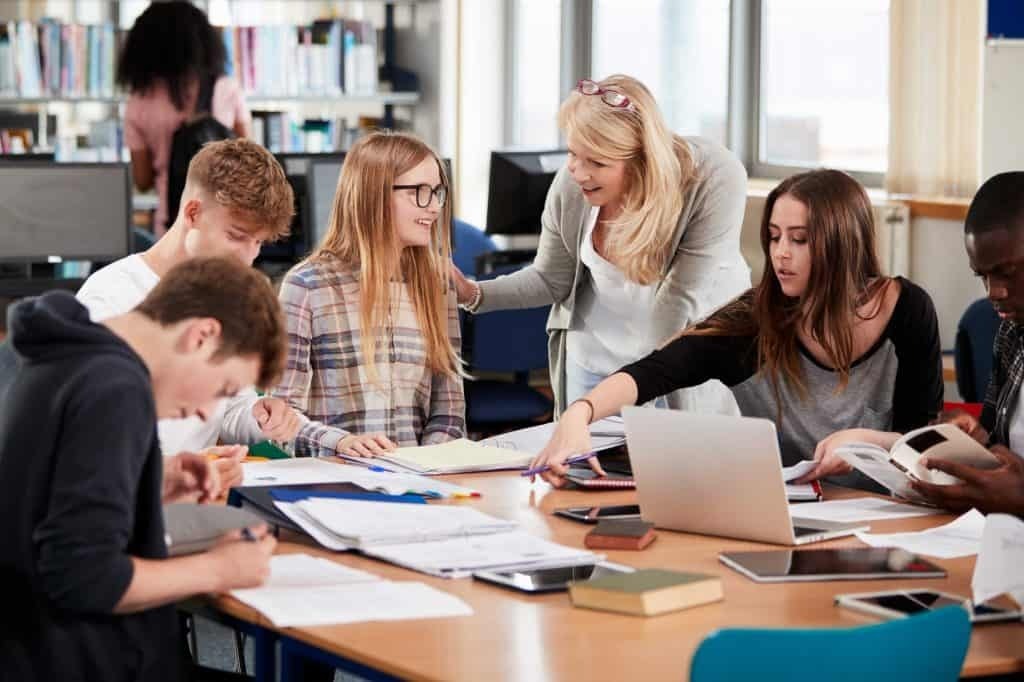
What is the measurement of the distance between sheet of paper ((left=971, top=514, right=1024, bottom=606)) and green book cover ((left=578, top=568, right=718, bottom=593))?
0.34 meters

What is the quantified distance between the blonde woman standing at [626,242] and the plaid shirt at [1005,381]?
0.82 meters

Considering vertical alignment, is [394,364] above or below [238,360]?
below

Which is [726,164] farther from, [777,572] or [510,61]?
[510,61]

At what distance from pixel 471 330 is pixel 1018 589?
3.25 meters

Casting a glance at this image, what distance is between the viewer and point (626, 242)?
334 centimetres

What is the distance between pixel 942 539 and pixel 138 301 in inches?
56.9

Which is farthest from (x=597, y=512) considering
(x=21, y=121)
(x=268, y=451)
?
(x=21, y=121)

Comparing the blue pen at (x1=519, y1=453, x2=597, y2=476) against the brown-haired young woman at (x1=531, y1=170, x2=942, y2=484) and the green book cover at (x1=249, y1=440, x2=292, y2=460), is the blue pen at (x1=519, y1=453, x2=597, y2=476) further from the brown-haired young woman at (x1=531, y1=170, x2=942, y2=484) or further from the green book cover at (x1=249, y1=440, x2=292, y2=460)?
the green book cover at (x1=249, y1=440, x2=292, y2=460)

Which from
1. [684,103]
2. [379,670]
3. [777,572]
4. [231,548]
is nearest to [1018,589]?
[777,572]

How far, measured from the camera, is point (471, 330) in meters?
5.10

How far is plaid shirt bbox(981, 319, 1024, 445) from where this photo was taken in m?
2.63

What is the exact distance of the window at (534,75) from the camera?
25.4 ft

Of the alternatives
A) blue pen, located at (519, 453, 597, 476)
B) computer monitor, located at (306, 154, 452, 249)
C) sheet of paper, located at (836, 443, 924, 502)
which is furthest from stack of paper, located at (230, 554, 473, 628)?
computer monitor, located at (306, 154, 452, 249)

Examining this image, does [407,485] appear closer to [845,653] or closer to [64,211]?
[845,653]
